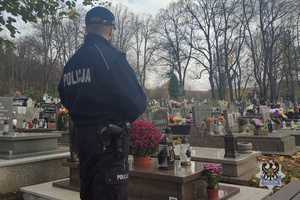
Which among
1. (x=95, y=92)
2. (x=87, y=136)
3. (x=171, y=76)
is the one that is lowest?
(x=87, y=136)

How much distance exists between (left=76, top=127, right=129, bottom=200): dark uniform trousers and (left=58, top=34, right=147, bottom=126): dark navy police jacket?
15 centimetres

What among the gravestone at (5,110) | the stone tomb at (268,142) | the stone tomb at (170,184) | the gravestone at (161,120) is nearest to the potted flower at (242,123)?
the stone tomb at (268,142)

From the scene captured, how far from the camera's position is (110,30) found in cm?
264

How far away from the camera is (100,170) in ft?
7.47

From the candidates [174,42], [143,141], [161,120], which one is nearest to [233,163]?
[143,141]

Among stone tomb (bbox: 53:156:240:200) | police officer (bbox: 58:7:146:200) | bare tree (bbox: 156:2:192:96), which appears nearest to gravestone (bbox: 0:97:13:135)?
stone tomb (bbox: 53:156:240:200)

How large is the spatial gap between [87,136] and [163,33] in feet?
125

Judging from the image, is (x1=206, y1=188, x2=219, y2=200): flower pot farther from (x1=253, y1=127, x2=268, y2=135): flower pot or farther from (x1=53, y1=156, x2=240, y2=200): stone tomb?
(x1=253, y1=127, x2=268, y2=135): flower pot

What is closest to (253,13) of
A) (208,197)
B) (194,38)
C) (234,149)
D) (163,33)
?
(194,38)

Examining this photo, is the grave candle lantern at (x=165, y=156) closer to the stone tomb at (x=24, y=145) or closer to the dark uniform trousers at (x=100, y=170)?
the dark uniform trousers at (x=100, y=170)

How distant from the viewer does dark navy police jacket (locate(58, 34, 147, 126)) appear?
2395 mm

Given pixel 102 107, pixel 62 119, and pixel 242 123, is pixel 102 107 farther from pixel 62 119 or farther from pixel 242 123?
pixel 242 123

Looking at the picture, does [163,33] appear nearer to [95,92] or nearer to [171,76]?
[171,76]

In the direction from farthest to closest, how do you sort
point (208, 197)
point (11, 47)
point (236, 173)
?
point (11, 47), point (236, 173), point (208, 197)
